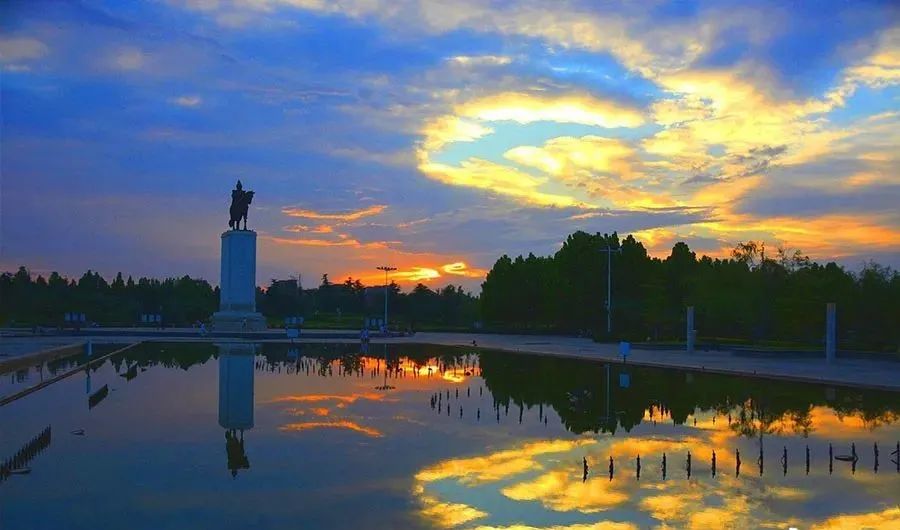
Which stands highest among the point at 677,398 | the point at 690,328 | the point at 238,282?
the point at 238,282

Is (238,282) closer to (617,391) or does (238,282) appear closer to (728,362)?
(728,362)

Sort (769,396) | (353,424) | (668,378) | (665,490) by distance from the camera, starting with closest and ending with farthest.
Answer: (665,490) → (353,424) → (769,396) → (668,378)

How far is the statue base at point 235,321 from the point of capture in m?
66.8

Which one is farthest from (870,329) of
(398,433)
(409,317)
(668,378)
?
(409,317)

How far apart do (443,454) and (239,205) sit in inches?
2082

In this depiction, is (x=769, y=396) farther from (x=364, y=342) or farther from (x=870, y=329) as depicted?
(x=364, y=342)

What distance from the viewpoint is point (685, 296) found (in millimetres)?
72375

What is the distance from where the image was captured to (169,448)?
19.6 metres

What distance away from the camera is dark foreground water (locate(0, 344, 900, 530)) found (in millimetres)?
14445

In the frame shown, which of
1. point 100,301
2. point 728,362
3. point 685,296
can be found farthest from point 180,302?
point 728,362

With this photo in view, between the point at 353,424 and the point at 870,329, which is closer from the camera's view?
the point at 353,424

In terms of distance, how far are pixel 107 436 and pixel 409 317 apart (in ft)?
277

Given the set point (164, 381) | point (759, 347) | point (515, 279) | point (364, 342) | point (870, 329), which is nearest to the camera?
point (164, 381)

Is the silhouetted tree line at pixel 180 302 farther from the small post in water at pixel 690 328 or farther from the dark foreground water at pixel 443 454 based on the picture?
the dark foreground water at pixel 443 454
